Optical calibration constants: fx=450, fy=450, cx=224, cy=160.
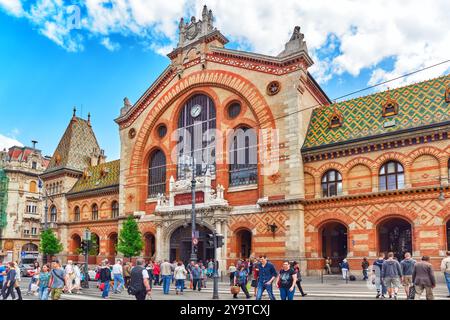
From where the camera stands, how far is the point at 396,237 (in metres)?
31.2

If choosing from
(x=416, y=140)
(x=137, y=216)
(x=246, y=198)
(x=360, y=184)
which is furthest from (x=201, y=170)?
(x=416, y=140)

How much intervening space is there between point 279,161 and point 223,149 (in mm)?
5117

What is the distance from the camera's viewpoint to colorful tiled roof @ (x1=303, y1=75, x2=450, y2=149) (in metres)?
27.8

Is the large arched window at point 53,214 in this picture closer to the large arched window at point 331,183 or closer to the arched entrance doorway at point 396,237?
the large arched window at point 331,183

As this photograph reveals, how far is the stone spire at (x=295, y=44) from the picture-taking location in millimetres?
32375

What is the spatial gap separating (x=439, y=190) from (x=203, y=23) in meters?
23.5

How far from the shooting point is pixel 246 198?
109 ft

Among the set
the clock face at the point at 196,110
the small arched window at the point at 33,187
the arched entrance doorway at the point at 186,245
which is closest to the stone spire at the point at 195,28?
the clock face at the point at 196,110

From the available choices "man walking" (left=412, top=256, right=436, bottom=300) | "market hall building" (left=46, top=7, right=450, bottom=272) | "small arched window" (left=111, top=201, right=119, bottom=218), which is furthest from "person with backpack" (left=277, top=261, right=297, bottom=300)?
"small arched window" (left=111, top=201, right=119, bottom=218)

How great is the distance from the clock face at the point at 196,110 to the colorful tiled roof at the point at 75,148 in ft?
64.4

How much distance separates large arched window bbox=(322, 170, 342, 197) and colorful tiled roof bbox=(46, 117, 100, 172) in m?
31.2

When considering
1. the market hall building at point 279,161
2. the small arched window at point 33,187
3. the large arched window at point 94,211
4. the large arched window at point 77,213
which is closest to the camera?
the market hall building at point 279,161

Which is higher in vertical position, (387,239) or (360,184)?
(360,184)
